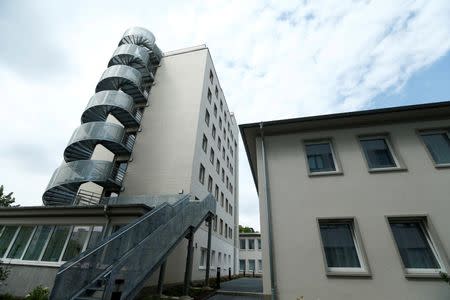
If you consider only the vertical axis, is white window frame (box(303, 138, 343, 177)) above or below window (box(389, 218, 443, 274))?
above

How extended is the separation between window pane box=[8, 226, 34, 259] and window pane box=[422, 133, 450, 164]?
1960cm

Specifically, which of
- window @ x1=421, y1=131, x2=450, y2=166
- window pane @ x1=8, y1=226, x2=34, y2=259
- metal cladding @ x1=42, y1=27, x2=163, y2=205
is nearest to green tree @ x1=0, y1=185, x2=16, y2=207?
metal cladding @ x1=42, y1=27, x2=163, y2=205

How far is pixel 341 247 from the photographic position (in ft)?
23.4

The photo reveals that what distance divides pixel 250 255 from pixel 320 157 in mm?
36071

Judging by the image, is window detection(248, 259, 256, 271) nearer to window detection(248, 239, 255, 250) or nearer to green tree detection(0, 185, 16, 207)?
window detection(248, 239, 255, 250)

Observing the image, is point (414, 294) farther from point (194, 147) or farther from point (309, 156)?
point (194, 147)

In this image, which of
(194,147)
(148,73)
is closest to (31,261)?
(194,147)

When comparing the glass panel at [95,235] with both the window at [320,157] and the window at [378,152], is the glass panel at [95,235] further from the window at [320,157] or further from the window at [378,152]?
the window at [378,152]

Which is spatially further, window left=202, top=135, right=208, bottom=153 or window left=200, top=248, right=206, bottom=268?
window left=202, top=135, right=208, bottom=153

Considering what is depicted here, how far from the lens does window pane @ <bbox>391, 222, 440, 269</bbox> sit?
6.63m

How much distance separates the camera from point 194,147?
709 inches

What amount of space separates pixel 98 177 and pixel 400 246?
17.9m

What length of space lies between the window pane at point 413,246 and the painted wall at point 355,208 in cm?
33

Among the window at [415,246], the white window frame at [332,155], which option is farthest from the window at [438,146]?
the white window frame at [332,155]
